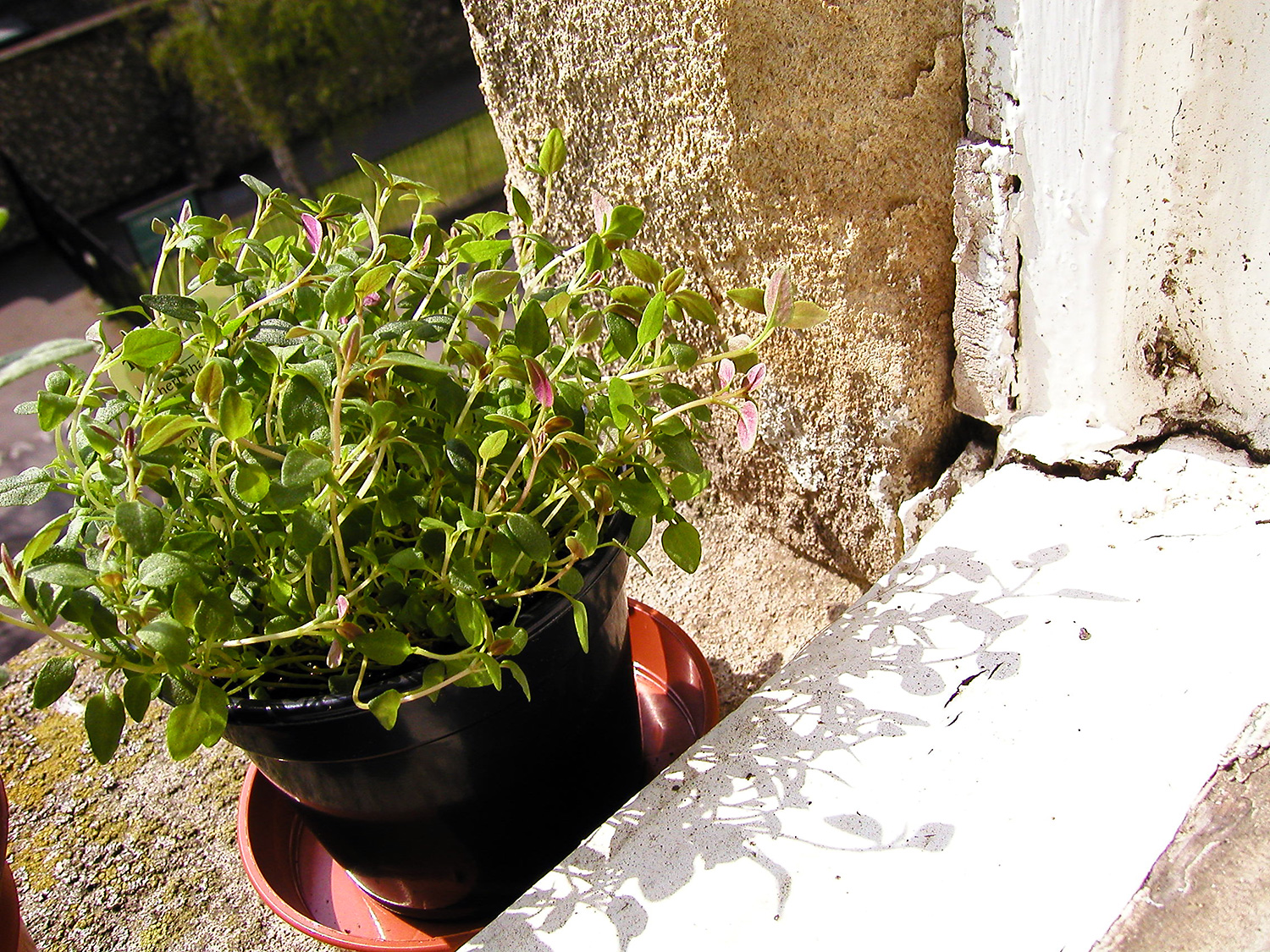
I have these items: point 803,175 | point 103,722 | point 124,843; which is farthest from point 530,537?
point 124,843

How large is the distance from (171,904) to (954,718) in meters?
0.71

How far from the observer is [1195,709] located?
0.59 meters

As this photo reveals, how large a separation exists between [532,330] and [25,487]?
1.05 ft

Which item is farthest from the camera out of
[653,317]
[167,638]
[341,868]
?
[341,868]

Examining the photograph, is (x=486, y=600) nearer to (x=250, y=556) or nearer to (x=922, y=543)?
(x=250, y=556)

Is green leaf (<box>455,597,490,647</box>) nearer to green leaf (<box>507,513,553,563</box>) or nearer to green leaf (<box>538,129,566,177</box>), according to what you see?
green leaf (<box>507,513,553,563</box>)

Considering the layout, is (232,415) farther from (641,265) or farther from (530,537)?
(641,265)

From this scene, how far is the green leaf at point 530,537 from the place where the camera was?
56 cm

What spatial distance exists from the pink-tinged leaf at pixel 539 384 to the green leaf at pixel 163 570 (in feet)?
0.69

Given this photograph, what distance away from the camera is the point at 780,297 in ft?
2.01

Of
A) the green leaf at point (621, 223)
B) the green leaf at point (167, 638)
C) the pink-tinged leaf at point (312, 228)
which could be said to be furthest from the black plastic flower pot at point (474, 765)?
the pink-tinged leaf at point (312, 228)

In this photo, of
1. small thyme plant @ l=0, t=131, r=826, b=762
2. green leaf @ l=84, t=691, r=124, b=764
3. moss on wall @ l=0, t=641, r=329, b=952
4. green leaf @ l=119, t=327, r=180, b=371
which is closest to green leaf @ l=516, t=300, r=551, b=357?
small thyme plant @ l=0, t=131, r=826, b=762

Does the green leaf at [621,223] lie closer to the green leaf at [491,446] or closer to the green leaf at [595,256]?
the green leaf at [595,256]

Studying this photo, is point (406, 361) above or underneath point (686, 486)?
above
